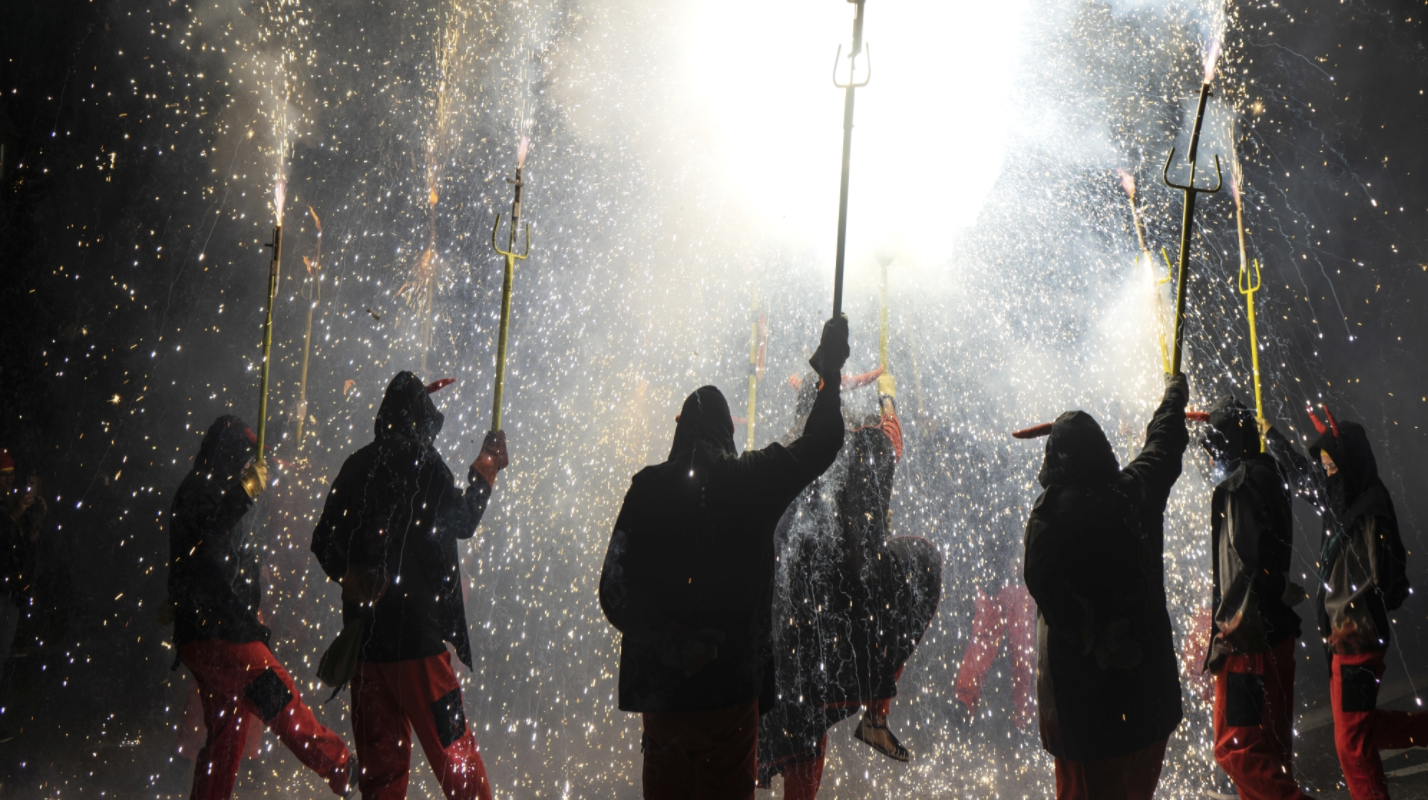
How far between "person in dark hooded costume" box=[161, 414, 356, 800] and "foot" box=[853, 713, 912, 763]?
86.0 inches

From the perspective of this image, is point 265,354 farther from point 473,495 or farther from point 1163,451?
point 1163,451

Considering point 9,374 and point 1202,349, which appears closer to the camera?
point 9,374

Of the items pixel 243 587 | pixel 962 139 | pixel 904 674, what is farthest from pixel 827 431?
pixel 962 139

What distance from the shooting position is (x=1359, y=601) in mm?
3361

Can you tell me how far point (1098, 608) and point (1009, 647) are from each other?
9.53 feet

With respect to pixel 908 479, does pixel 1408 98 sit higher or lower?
higher

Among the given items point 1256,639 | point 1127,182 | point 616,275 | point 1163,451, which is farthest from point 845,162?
point 1127,182

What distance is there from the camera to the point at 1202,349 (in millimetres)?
6117

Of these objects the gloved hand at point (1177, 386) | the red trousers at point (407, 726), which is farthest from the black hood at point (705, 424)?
the gloved hand at point (1177, 386)

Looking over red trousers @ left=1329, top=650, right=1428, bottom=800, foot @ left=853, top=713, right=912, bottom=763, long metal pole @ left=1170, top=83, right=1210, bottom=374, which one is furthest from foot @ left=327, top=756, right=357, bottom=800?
red trousers @ left=1329, top=650, right=1428, bottom=800

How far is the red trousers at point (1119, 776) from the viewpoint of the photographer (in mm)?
2449

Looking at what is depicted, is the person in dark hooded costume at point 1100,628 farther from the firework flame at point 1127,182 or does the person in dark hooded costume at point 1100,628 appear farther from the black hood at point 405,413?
the firework flame at point 1127,182

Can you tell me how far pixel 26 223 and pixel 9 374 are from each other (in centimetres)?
103

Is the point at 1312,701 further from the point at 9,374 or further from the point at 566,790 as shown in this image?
the point at 9,374
